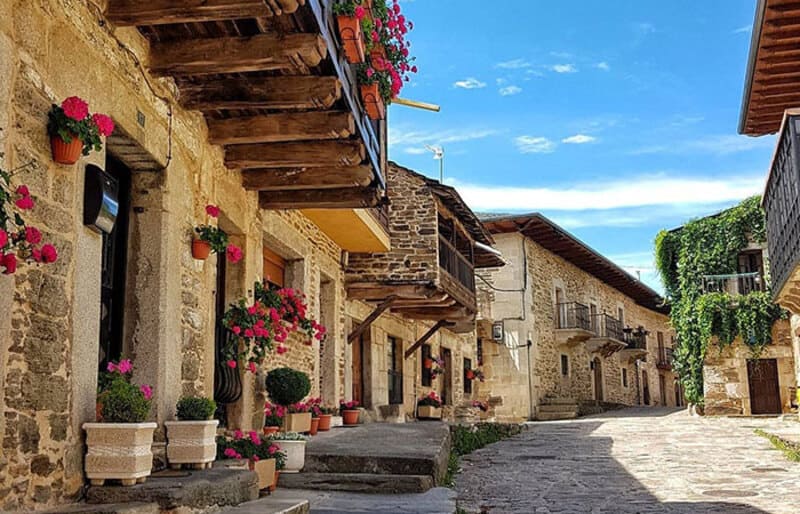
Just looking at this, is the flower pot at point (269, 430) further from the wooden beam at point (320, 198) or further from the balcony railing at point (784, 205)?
the balcony railing at point (784, 205)

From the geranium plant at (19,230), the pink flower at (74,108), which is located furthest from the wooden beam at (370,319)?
the geranium plant at (19,230)

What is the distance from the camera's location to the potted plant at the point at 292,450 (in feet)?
24.8

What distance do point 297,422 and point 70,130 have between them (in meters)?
5.79

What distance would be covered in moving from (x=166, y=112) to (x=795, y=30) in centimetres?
541

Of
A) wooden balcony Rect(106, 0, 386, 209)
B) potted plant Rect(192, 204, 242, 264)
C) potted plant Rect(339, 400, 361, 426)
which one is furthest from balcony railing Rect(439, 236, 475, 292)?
potted plant Rect(192, 204, 242, 264)

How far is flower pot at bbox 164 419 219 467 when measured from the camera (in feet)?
18.4

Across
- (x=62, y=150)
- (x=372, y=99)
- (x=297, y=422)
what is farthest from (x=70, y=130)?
(x=297, y=422)

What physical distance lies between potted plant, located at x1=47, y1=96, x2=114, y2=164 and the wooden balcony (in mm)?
874

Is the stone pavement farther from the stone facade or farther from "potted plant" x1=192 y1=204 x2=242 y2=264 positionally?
the stone facade

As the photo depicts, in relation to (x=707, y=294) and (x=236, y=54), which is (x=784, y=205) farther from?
(x=707, y=294)

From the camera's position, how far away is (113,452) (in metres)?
4.53

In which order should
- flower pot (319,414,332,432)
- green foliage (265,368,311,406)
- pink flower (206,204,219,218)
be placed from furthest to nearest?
flower pot (319,414,332,432), green foliage (265,368,311,406), pink flower (206,204,219,218)

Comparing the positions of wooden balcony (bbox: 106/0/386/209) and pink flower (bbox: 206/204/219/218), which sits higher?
wooden balcony (bbox: 106/0/386/209)

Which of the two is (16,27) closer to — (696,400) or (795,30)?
(795,30)
